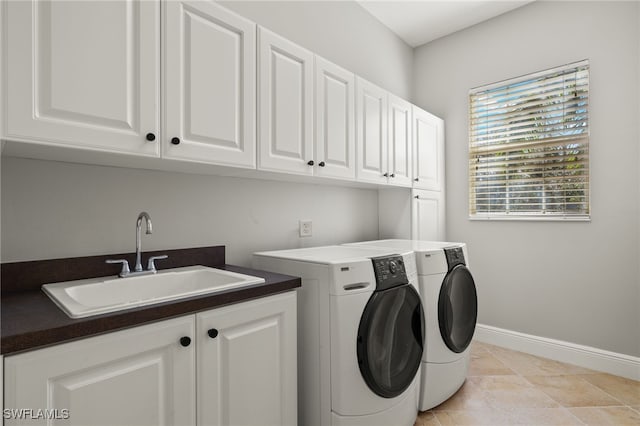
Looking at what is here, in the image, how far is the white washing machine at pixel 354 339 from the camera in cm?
155

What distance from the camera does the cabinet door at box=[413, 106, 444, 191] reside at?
2.81 meters

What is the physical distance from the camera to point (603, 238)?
2475 mm

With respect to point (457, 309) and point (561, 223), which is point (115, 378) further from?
point (561, 223)

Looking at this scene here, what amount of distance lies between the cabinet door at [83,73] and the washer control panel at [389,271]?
1.08 metres

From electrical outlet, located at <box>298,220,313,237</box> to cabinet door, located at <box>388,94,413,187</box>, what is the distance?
659 millimetres

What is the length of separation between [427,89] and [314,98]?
195 centimetres

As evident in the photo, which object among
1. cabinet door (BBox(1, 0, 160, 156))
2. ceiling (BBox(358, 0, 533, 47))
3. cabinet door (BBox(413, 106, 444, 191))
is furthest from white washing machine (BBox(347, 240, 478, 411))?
ceiling (BBox(358, 0, 533, 47))

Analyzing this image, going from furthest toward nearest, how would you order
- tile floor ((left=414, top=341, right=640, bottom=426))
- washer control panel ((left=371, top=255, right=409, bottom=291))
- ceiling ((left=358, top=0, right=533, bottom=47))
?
ceiling ((left=358, top=0, right=533, bottom=47)), tile floor ((left=414, top=341, right=640, bottom=426)), washer control panel ((left=371, top=255, right=409, bottom=291))

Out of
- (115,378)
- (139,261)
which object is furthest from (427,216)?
(115,378)

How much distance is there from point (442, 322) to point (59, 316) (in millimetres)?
1821

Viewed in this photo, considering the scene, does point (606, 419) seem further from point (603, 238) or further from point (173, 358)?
point (173, 358)

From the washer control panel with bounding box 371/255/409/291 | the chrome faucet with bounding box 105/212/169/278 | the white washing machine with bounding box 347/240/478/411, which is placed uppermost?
the chrome faucet with bounding box 105/212/169/278

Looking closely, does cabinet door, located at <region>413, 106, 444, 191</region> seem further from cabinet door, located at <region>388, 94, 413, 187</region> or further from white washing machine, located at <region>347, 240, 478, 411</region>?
white washing machine, located at <region>347, 240, 478, 411</region>

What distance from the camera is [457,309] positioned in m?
2.15
